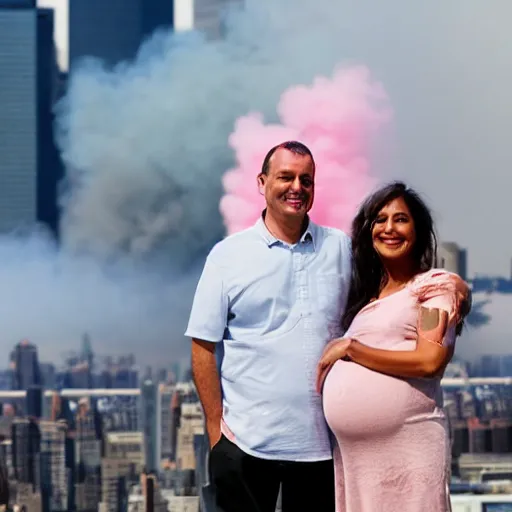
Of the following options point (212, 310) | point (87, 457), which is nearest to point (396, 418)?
point (212, 310)

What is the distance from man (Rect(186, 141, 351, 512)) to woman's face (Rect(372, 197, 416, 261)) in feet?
0.24

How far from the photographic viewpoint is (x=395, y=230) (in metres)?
1.32

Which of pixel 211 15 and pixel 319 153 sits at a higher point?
pixel 211 15

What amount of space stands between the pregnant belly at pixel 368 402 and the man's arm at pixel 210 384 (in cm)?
15

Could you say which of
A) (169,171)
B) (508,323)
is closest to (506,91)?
(169,171)

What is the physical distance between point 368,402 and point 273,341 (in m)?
0.14

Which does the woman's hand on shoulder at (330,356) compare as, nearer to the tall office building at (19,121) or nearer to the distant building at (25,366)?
the tall office building at (19,121)

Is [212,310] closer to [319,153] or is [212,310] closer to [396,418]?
[396,418]

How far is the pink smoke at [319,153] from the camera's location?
11.1 ft

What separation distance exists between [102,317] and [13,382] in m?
4.64

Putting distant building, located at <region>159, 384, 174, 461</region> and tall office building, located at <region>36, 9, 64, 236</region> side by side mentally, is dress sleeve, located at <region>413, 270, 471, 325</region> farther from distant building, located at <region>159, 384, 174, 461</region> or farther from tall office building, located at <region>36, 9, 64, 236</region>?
distant building, located at <region>159, 384, 174, 461</region>

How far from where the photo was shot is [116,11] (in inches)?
488

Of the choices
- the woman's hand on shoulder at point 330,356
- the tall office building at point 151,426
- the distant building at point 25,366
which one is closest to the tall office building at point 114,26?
the distant building at point 25,366

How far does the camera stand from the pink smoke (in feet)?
11.1
